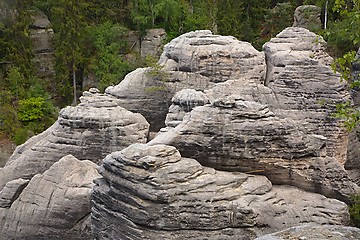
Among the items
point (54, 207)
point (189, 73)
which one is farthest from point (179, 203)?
point (189, 73)

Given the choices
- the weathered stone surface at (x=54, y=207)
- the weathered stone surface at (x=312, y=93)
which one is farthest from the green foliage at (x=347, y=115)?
the weathered stone surface at (x=312, y=93)

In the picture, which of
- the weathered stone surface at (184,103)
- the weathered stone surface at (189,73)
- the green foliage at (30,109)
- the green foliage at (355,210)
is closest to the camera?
the green foliage at (355,210)

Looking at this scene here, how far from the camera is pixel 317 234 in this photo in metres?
7.58

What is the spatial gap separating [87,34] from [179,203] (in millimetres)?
27071

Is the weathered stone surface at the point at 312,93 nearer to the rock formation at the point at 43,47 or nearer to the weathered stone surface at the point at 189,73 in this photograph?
the weathered stone surface at the point at 189,73

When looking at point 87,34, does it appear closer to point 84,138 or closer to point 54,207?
point 84,138

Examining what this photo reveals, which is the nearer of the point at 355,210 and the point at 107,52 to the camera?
the point at 355,210

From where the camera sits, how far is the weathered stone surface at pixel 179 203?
11.3 metres

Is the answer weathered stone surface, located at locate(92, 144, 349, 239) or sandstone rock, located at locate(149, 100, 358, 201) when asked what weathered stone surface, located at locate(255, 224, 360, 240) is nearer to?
weathered stone surface, located at locate(92, 144, 349, 239)

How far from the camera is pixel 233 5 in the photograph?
37625 millimetres

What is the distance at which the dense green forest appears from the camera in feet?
104

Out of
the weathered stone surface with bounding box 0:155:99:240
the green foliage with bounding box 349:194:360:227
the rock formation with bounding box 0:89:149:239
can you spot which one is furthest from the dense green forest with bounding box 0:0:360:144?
the green foliage with bounding box 349:194:360:227

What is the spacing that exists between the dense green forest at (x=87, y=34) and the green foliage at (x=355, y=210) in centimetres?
1778

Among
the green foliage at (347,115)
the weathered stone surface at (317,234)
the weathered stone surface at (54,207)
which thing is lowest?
the weathered stone surface at (54,207)
